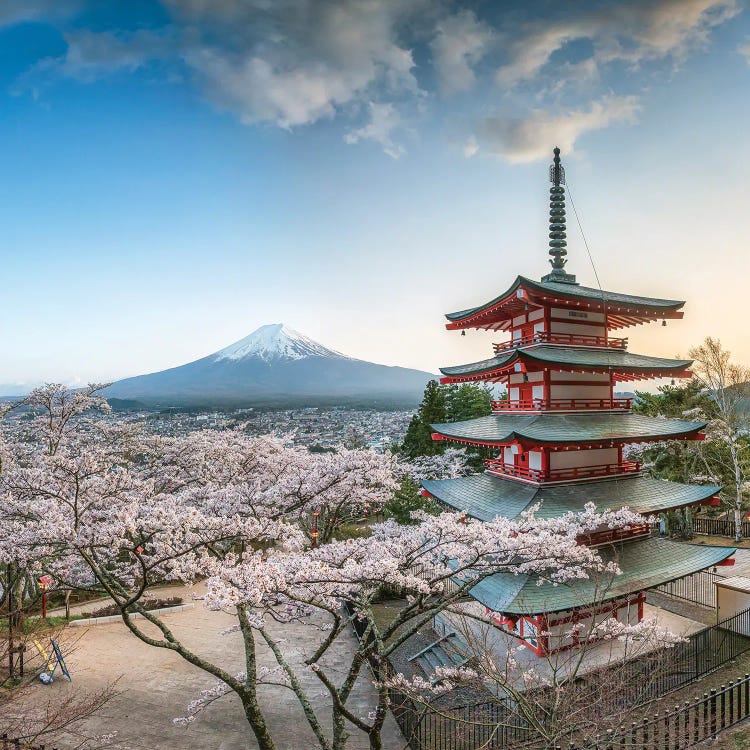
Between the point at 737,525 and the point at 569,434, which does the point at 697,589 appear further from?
the point at 569,434

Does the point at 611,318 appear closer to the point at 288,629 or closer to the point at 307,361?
the point at 288,629

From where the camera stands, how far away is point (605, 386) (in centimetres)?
1265

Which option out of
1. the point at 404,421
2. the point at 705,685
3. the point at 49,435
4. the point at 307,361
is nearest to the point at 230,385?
the point at 307,361

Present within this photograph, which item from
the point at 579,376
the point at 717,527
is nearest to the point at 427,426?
the point at 579,376

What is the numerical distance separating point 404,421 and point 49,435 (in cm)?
3333

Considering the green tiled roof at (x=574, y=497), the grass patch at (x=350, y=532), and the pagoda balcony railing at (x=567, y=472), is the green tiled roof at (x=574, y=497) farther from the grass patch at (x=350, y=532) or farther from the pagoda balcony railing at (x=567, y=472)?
the grass patch at (x=350, y=532)

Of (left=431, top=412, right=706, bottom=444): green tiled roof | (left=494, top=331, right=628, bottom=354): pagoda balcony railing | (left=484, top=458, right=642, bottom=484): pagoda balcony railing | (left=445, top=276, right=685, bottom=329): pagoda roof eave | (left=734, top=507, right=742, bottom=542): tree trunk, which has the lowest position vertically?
(left=734, top=507, right=742, bottom=542): tree trunk

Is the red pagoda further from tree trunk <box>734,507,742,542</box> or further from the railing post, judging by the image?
tree trunk <box>734,507,742,542</box>

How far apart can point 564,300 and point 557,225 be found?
3.28m

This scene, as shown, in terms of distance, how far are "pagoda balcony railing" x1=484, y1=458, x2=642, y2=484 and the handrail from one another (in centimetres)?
162

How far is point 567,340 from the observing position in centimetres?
1237

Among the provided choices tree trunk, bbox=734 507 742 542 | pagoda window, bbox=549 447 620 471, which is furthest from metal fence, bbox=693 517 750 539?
pagoda window, bbox=549 447 620 471

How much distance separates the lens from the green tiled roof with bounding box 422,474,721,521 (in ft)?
35.9

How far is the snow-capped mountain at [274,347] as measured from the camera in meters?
98.8
